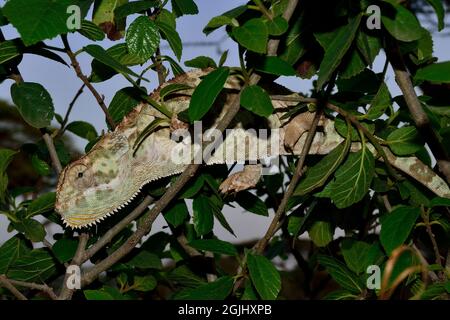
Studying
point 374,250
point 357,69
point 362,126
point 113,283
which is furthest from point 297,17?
point 113,283

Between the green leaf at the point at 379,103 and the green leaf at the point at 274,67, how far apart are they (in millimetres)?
445

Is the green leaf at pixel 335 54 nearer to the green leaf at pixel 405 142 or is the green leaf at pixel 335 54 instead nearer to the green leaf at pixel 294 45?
the green leaf at pixel 294 45

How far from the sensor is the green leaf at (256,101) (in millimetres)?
1539

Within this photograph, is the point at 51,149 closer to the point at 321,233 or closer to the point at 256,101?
the point at 256,101

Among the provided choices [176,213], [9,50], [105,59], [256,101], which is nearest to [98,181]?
[176,213]

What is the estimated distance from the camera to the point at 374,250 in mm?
1984

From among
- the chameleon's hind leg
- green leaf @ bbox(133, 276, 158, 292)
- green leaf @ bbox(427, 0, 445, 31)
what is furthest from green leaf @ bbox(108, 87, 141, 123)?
green leaf @ bbox(427, 0, 445, 31)

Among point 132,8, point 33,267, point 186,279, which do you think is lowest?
point 186,279

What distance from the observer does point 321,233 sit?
229 cm

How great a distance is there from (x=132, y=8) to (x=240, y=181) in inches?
34.2

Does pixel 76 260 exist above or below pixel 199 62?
below

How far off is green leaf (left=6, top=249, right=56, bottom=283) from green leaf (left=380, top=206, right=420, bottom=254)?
4.14 feet
